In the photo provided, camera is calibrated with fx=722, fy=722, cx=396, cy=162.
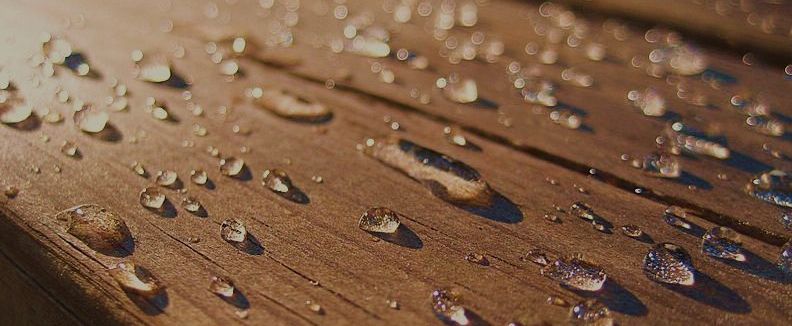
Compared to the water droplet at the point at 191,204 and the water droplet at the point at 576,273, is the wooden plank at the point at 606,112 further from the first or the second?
the water droplet at the point at 191,204

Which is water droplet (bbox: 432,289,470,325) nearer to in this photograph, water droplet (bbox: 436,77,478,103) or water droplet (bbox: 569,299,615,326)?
water droplet (bbox: 569,299,615,326)

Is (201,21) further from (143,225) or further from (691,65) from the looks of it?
(691,65)

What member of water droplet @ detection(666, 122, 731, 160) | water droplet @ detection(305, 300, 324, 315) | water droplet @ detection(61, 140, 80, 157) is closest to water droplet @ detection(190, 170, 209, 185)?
water droplet @ detection(61, 140, 80, 157)

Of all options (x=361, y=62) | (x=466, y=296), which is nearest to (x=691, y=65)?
(x=361, y=62)

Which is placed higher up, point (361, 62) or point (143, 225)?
point (361, 62)

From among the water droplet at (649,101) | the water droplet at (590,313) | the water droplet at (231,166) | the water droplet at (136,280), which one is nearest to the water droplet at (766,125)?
the water droplet at (649,101)

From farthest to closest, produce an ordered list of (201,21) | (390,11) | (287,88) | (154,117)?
(390,11) → (201,21) → (287,88) → (154,117)
